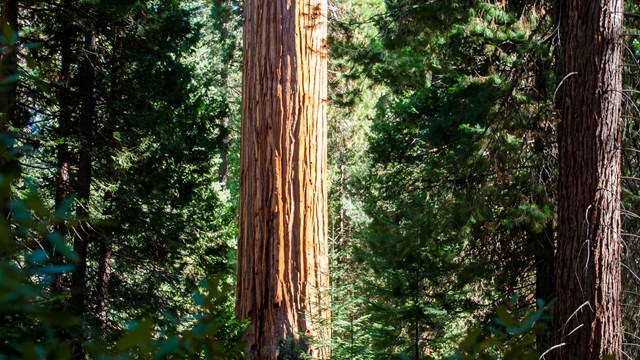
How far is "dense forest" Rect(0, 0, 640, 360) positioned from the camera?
15.3 feet

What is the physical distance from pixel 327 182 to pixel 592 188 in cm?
327

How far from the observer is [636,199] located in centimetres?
640

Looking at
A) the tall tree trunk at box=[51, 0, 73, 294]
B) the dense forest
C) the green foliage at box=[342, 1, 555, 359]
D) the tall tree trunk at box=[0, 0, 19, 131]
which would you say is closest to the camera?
the tall tree trunk at box=[0, 0, 19, 131]

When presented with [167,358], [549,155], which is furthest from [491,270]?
[167,358]

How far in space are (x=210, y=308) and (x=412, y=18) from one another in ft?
26.8

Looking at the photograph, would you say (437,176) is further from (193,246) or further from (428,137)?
(193,246)

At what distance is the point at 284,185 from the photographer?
16.0ft

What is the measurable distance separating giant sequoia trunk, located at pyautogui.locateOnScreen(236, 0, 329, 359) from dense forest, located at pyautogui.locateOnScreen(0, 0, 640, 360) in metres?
0.01

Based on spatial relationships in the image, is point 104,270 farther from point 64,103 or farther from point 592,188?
point 592,188

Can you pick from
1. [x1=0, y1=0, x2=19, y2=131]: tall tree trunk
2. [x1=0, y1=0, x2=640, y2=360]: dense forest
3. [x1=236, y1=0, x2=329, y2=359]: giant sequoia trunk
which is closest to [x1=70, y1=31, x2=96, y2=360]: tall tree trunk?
[x1=0, y1=0, x2=640, y2=360]: dense forest

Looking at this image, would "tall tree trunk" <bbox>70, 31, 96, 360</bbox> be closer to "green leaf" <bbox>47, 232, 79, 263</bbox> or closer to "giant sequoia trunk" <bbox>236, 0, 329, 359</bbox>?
"giant sequoia trunk" <bbox>236, 0, 329, 359</bbox>

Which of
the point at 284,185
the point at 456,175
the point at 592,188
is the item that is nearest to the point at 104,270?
the point at 456,175

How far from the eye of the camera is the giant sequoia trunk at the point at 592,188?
A: 4914mm

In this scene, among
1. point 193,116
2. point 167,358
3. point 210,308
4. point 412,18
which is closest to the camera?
point 210,308
